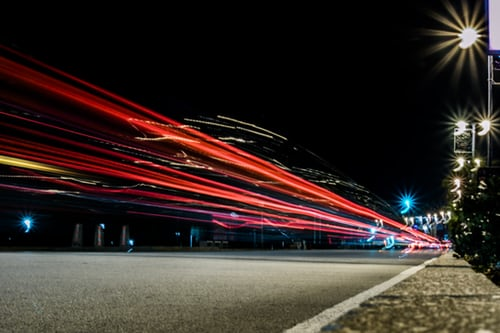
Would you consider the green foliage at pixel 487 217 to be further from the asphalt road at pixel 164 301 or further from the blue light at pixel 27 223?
the blue light at pixel 27 223

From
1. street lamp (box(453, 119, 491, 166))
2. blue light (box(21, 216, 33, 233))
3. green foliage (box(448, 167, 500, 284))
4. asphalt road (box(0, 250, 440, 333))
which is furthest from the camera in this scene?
blue light (box(21, 216, 33, 233))

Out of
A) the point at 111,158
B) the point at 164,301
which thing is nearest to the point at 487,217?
the point at 164,301

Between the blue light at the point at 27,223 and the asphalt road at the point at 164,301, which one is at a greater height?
the blue light at the point at 27,223

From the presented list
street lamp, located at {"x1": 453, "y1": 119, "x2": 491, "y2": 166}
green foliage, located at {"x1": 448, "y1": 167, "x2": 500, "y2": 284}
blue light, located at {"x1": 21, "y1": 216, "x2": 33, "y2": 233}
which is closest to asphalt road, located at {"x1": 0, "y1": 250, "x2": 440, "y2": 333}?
green foliage, located at {"x1": 448, "y1": 167, "x2": 500, "y2": 284}

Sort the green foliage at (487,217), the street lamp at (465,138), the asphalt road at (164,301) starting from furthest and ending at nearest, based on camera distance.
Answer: the street lamp at (465,138) < the green foliage at (487,217) < the asphalt road at (164,301)

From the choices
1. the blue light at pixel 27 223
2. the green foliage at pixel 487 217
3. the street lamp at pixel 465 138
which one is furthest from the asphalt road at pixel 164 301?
the blue light at pixel 27 223

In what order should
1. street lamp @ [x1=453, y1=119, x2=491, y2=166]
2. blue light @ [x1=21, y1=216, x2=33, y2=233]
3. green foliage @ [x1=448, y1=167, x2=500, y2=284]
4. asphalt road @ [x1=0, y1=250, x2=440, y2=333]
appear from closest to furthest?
asphalt road @ [x1=0, y1=250, x2=440, y2=333]
green foliage @ [x1=448, y1=167, x2=500, y2=284]
street lamp @ [x1=453, y1=119, x2=491, y2=166]
blue light @ [x1=21, y1=216, x2=33, y2=233]

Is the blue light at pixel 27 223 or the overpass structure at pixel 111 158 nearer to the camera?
the overpass structure at pixel 111 158

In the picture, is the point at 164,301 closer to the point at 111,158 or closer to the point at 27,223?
the point at 111,158

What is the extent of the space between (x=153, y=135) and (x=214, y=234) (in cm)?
3038

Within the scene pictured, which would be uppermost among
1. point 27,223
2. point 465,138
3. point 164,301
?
point 465,138

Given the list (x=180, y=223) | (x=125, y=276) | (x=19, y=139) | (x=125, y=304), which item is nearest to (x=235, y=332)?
(x=125, y=304)

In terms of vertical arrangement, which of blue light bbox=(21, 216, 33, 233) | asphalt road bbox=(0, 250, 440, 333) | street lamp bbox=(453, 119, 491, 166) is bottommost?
asphalt road bbox=(0, 250, 440, 333)

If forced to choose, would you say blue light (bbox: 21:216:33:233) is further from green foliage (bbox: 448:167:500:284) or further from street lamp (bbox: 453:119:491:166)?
green foliage (bbox: 448:167:500:284)
